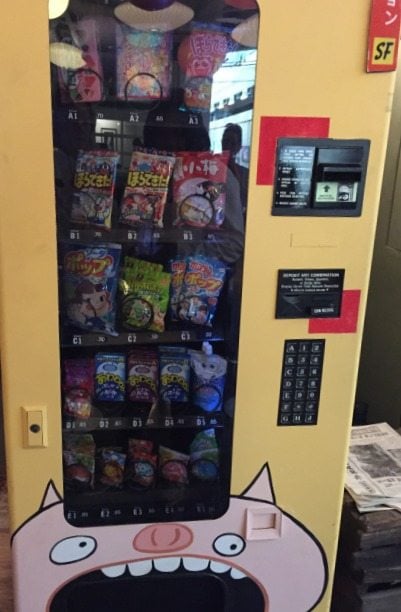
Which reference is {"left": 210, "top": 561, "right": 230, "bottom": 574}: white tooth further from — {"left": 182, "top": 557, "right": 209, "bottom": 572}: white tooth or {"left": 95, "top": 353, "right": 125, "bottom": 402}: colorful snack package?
{"left": 95, "top": 353, "right": 125, "bottom": 402}: colorful snack package

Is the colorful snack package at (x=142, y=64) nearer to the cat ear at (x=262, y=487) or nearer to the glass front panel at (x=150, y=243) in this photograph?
the glass front panel at (x=150, y=243)

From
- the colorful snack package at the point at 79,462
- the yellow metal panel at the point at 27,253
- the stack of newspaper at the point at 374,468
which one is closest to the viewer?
the yellow metal panel at the point at 27,253

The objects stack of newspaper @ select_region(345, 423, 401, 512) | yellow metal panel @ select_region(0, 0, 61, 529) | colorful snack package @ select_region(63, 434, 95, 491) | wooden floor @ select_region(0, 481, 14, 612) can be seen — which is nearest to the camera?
yellow metal panel @ select_region(0, 0, 61, 529)

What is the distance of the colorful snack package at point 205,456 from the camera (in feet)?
5.08

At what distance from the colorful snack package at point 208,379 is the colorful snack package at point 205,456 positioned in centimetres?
11

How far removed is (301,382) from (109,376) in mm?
454

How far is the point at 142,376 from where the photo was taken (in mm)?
1519

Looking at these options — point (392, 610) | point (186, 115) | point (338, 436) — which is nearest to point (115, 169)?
point (186, 115)

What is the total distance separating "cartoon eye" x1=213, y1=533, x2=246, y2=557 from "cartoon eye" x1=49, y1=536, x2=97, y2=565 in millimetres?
289

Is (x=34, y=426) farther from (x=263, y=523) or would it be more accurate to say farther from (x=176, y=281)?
(x=263, y=523)

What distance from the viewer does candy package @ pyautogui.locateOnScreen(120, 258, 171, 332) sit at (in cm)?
143

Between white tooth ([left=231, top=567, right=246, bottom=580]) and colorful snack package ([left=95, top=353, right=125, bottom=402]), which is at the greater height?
colorful snack package ([left=95, top=353, right=125, bottom=402])

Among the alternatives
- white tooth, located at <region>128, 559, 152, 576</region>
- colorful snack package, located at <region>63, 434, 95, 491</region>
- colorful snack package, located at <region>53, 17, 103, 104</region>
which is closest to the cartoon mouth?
white tooth, located at <region>128, 559, 152, 576</region>

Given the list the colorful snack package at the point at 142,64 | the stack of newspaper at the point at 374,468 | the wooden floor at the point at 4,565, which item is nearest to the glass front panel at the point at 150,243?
the colorful snack package at the point at 142,64
